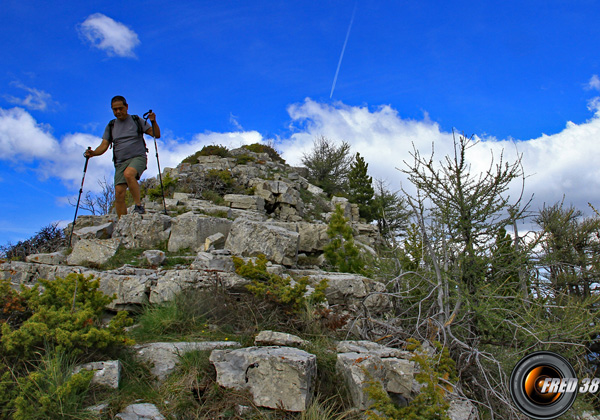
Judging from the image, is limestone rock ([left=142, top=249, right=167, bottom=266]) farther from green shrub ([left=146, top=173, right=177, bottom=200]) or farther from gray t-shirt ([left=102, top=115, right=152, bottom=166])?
green shrub ([left=146, top=173, right=177, bottom=200])

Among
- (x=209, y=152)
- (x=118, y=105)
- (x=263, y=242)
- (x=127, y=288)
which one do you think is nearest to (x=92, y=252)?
(x=127, y=288)

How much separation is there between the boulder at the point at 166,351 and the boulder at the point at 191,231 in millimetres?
3591

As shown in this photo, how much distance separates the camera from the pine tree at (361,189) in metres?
29.7

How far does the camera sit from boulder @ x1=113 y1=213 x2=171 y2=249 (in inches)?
334

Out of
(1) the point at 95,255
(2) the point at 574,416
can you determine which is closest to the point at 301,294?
(2) the point at 574,416

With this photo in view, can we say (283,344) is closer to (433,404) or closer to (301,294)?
(301,294)

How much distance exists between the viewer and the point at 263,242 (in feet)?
26.1

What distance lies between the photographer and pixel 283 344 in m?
4.72

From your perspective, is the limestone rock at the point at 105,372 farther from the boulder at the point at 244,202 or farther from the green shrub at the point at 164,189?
the boulder at the point at 244,202

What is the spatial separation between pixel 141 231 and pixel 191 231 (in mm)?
1161

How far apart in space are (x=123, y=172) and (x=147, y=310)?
4183 millimetres

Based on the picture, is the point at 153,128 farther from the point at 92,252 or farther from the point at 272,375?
the point at 272,375

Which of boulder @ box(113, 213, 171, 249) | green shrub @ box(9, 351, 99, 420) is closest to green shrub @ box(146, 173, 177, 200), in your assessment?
boulder @ box(113, 213, 171, 249)

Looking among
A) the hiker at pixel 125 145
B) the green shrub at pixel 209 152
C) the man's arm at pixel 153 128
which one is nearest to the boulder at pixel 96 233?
the hiker at pixel 125 145
